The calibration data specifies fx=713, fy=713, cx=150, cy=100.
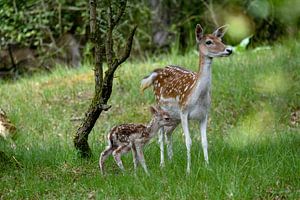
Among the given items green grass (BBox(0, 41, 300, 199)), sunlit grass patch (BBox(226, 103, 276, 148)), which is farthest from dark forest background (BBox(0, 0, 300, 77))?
sunlit grass patch (BBox(226, 103, 276, 148))

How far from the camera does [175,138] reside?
9.67 meters

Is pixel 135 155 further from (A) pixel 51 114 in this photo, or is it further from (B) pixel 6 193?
(A) pixel 51 114

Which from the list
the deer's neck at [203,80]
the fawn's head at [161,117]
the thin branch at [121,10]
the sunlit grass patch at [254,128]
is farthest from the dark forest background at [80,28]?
the deer's neck at [203,80]

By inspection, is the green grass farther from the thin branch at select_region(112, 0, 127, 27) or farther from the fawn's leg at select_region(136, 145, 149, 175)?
the thin branch at select_region(112, 0, 127, 27)

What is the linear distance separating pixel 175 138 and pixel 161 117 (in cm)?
213

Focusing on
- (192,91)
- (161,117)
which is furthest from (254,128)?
(192,91)

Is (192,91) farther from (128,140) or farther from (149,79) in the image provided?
(149,79)

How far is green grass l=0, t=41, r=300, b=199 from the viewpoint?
267 inches

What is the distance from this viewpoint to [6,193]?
7156mm

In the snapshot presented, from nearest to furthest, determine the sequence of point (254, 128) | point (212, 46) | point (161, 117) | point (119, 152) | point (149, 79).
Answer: point (212, 46), point (119, 152), point (161, 117), point (149, 79), point (254, 128)

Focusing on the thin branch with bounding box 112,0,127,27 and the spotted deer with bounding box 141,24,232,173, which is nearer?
the spotted deer with bounding box 141,24,232,173

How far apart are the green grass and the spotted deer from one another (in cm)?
38

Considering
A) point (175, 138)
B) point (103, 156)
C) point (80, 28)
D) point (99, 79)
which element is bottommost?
point (80, 28)

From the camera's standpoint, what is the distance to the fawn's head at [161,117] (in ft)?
24.8
